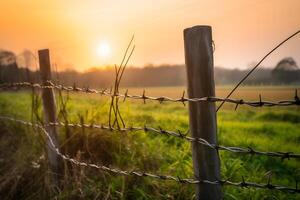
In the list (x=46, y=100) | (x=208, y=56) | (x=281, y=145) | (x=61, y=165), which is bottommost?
(x=281, y=145)

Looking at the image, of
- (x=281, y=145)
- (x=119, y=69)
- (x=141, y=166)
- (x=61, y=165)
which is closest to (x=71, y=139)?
(x=61, y=165)

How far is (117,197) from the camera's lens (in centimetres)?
376

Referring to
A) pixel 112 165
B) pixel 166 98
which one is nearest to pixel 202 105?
pixel 166 98

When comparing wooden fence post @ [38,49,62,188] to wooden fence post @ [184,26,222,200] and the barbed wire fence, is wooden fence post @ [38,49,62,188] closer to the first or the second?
the barbed wire fence

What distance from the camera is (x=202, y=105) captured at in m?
2.57

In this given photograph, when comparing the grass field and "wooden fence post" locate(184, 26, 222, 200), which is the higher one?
"wooden fence post" locate(184, 26, 222, 200)

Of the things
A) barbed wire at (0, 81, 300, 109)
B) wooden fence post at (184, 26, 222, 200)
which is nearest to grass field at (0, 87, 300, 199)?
barbed wire at (0, 81, 300, 109)

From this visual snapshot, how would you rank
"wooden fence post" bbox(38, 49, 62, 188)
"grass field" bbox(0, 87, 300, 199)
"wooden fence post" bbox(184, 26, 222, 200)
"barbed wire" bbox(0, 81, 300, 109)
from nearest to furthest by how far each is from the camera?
"barbed wire" bbox(0, 81, 300, 109) < "wooden fence post" bbox(184, 26, 222, 200) < "grass field" bbox(0, 87, 300, 199) < "wooden fence post" bbox(38, 49, 62, 188)

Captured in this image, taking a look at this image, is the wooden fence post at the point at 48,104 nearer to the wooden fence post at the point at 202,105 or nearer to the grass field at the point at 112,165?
the grass field at the point at 112,165

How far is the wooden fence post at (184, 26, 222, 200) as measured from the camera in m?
2.54

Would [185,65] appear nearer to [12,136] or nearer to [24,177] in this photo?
[24,177]

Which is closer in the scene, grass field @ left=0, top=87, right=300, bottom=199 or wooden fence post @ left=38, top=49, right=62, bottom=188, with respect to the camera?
grass field @ left=0, top=87, right=300, bottom=199

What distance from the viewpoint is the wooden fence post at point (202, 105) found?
254cm

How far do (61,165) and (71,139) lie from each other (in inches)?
15.8
